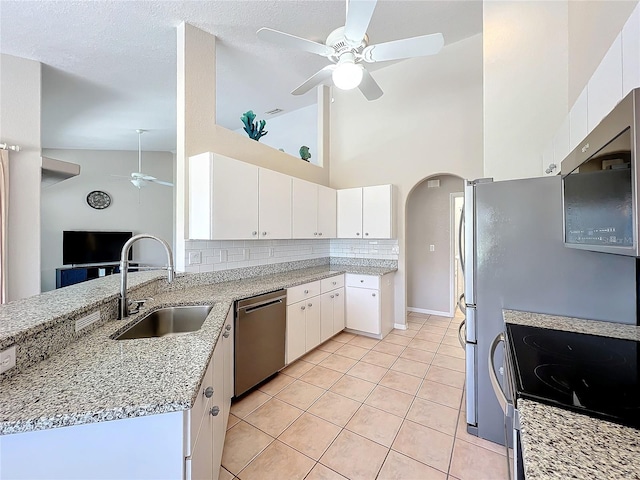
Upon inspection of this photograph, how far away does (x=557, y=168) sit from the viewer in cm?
183

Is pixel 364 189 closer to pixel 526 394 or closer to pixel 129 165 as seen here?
pixel 526 394

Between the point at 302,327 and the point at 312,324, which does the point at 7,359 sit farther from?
the point at 312,324

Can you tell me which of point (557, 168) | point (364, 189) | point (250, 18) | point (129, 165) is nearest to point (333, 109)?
point (364, 189)

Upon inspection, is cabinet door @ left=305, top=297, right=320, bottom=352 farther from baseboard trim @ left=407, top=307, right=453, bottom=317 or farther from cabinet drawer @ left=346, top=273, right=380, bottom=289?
baseboard trim @ left=407, top=307, right=453, bottom=317

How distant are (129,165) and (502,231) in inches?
298

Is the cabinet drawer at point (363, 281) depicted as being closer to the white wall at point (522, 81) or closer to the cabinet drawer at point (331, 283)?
the cabinet drawer at point (331, 283)

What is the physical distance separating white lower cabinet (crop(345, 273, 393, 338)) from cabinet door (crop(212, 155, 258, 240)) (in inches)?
61.5

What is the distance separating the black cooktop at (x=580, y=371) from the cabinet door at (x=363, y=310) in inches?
85.1

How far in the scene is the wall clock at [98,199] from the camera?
5934 mm

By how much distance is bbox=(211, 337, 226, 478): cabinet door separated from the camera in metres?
1.30

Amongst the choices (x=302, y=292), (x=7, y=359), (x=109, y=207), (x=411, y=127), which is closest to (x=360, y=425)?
(x=302, y=292)

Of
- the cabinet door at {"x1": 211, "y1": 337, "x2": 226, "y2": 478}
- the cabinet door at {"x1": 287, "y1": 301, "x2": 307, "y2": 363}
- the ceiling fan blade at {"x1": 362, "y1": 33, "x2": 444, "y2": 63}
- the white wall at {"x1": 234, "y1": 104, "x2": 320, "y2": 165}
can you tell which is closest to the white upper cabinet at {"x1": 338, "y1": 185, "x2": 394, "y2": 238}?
the white wall at {"x1": 234, "y1": 104, "x2": 320, "y2": 165}

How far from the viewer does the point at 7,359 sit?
3.01 feet

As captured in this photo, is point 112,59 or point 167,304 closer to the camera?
point 167,304
